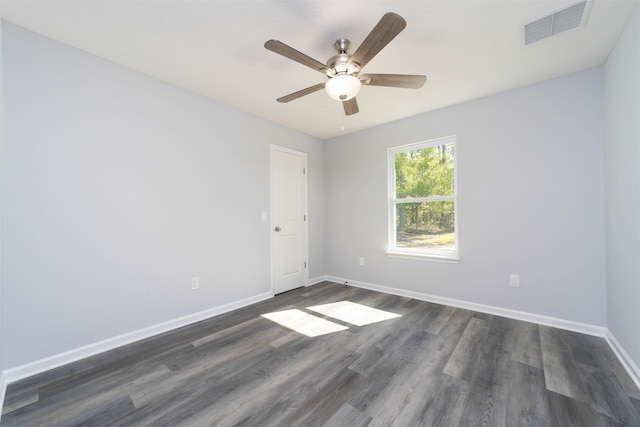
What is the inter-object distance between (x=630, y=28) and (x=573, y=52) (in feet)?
1.28

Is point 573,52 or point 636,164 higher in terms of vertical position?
point 573,52

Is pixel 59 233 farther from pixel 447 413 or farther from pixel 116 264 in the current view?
pixel 447 413

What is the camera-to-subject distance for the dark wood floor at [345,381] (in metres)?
1.51

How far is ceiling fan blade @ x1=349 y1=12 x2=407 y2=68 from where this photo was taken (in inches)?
53.6

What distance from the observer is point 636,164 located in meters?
1.77

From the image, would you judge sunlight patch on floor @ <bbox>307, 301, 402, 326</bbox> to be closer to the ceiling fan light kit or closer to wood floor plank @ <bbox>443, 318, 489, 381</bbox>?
wood floor plank @ <bbox>443, 318, 489, 381</bbox>

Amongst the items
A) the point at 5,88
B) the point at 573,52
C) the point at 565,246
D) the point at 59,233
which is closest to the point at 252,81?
the point at 5,88

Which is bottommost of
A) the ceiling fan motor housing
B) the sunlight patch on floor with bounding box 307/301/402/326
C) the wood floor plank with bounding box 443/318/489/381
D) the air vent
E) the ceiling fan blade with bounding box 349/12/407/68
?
the wood floor plank with bounding box 443/318/489/381

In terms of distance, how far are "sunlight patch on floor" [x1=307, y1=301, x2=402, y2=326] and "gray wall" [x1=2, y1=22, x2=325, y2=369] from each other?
1110 millimetres

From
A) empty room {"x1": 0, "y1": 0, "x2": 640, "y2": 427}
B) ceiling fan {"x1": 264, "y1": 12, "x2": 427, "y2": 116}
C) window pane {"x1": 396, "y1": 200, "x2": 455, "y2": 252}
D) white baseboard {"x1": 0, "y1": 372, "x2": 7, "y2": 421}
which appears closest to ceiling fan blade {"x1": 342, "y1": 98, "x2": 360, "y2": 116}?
empty room {"x1": 0, "y1": 0, "x2": 640, "y2": 427}

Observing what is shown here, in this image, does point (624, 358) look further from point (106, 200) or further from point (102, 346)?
point (106, 200)

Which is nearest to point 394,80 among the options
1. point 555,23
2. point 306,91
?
point 306,91

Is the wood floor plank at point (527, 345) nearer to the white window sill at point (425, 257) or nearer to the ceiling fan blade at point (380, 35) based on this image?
the white window sill at point (425, 257)

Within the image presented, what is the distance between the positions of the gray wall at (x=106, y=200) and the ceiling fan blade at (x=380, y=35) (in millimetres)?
2033
